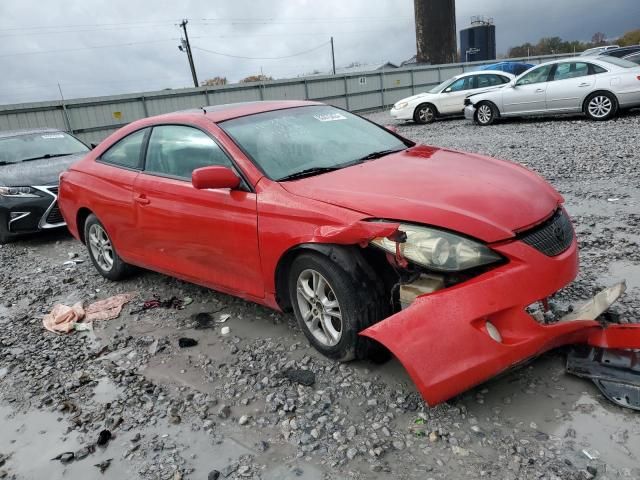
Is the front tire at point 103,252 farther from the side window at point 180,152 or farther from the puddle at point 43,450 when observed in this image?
the puddle at point 43,450

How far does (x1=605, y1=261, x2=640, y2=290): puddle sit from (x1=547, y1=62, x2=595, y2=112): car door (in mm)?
9043

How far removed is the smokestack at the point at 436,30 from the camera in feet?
111

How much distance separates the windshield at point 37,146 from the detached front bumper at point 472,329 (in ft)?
24.5

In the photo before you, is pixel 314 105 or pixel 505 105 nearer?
pixel 314 105

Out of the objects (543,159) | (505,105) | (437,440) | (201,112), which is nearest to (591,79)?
(505,105)

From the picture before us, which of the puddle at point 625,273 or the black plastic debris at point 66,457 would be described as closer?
the black plastic debris at point 66,457

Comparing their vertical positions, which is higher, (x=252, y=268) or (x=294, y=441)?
(x=252, y=268)

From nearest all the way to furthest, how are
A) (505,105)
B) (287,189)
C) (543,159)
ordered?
(287,189)
(543,159)
(505,105)

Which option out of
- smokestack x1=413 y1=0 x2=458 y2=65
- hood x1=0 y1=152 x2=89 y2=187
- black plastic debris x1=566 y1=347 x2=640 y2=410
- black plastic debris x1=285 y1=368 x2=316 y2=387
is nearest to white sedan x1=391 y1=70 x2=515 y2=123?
hood x1=0 y1=152 x2=89 y2=187

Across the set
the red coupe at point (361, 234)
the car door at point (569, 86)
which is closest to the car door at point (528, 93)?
the car door at point (569, 86)

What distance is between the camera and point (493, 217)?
271 cm

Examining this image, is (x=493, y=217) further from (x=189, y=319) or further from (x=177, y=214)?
(x=189, y=319)

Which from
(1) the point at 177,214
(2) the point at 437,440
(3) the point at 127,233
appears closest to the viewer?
(2) the point at 437,440

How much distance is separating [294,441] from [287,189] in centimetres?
146
